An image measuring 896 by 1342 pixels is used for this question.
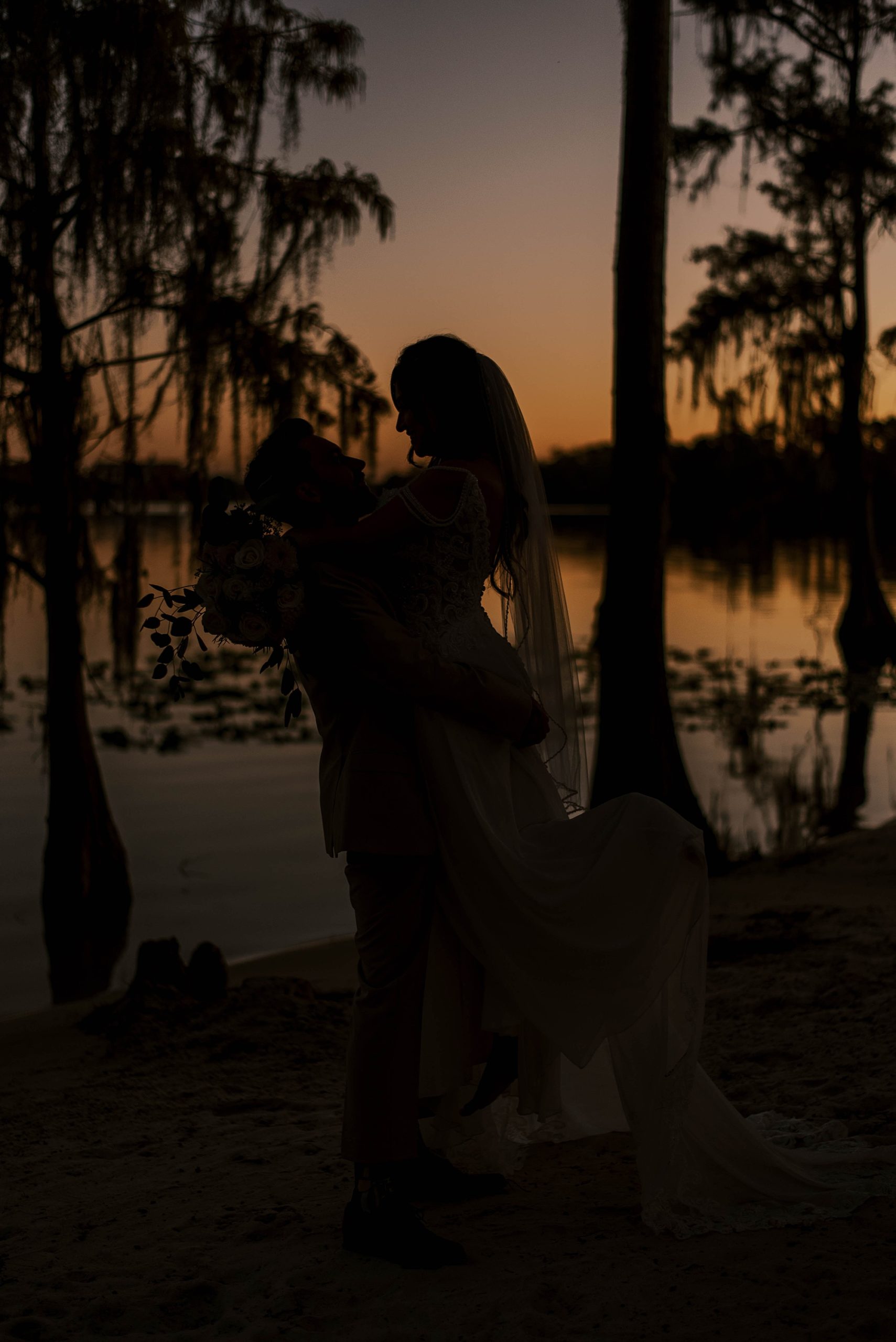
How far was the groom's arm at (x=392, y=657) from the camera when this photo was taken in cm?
290

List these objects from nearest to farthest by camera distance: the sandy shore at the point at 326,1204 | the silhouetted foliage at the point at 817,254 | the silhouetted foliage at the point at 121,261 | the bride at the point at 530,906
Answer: the sandy shore at the point at 326,1204
the bride at the point at 530,906
the silhouetted foliage at the point at 121,261
the silhouetted foliage at the point at 817,254

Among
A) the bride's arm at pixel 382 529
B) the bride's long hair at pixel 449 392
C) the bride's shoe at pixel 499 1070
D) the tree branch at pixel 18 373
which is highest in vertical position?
the tree branch at pixel 18 373

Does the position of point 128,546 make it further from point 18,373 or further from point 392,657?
point 392,657

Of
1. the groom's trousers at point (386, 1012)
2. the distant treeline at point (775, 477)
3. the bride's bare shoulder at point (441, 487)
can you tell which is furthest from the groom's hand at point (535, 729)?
the distant treeline at point (775, 477)

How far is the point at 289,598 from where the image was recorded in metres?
2.82

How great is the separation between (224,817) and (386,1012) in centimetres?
800

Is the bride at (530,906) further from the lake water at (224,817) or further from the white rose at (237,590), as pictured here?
the lake water at (224,817)

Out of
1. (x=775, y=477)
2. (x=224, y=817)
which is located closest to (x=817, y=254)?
(x=775, y=477)

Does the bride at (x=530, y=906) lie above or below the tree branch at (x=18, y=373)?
below

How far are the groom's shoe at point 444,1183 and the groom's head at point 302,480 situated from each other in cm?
174

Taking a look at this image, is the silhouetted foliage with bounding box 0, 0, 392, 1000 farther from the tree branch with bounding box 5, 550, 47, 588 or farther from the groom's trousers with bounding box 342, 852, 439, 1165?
the groom's trousers with bounding box 342, 852, 439, 1165

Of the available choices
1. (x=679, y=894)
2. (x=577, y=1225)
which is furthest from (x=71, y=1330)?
(x=679, y=894)

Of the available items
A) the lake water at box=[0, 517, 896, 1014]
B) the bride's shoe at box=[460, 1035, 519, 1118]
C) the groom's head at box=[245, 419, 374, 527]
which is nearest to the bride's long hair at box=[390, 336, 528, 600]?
the groom's head at box=[245, 419, 374, 527]

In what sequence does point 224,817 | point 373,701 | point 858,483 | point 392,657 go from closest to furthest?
point 392,657 < point 373,701 < point 224,817 < point 858,483
